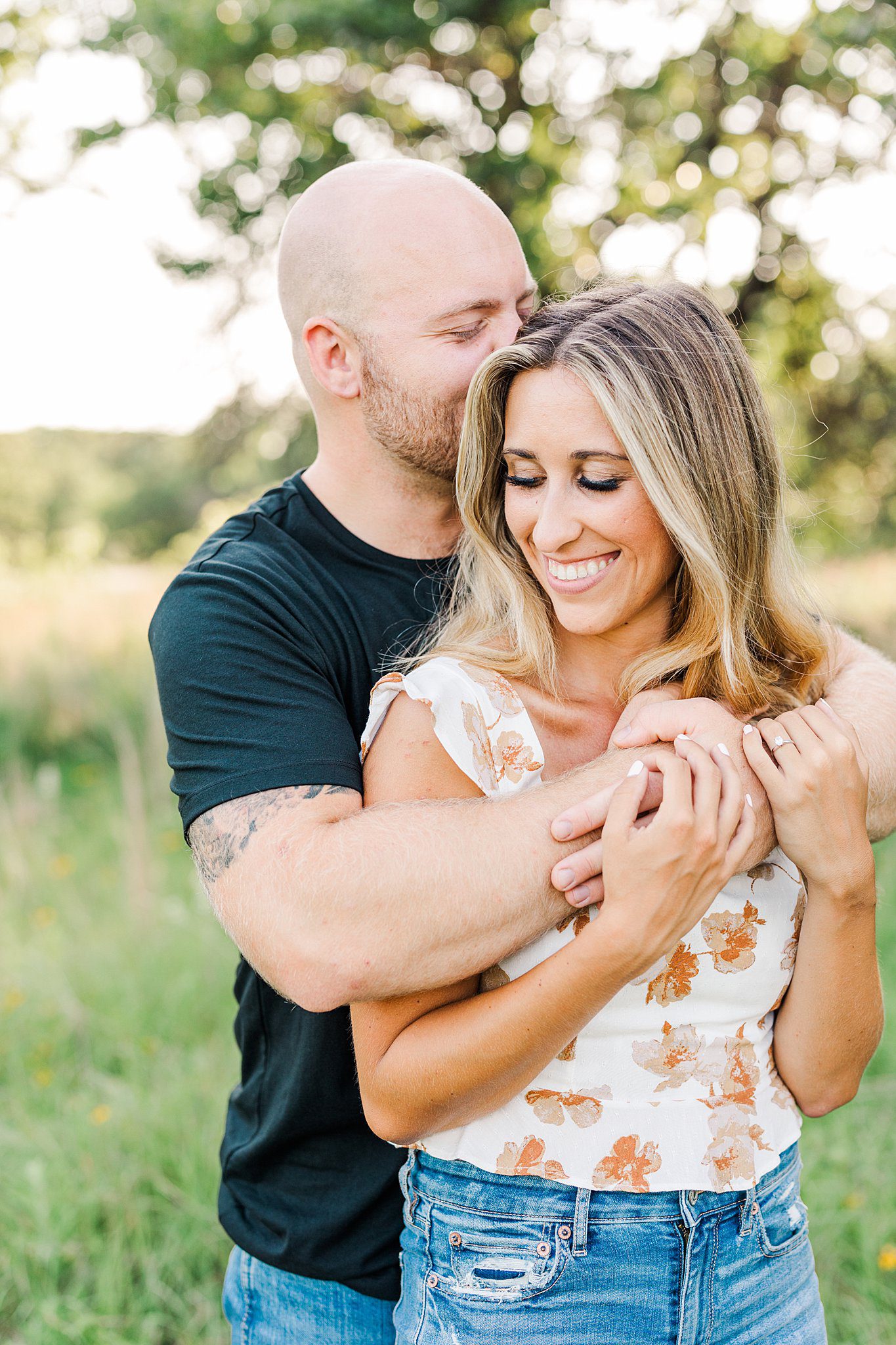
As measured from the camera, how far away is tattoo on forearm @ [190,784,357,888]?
1.63 m

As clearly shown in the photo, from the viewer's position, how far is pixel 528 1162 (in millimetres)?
1612

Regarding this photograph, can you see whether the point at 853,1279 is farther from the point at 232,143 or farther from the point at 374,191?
the point at 232,143

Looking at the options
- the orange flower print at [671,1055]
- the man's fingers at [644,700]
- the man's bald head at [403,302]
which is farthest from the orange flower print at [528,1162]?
the man's bald head at [403,302]

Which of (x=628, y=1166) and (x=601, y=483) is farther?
(x=601, y=483)

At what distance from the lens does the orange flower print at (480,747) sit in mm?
1708

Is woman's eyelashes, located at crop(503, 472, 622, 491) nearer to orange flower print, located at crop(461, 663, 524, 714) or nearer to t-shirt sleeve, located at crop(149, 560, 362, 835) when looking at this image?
orange flower print, located at crop(461, 663, 524, 714)

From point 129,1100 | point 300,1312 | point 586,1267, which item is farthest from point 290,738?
point 129,1100

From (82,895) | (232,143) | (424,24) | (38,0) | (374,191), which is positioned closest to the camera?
(374,191)

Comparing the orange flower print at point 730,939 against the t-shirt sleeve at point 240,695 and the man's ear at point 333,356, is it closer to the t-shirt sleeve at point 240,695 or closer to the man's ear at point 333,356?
the t-shirt sleeve at point 240,695

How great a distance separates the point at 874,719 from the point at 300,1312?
1.50m

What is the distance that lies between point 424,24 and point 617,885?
9981 millimetres

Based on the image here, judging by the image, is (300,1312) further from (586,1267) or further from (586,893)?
(586,893)

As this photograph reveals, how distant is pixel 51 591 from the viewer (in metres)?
8.68

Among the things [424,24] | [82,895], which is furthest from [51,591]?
[424,24]
